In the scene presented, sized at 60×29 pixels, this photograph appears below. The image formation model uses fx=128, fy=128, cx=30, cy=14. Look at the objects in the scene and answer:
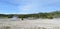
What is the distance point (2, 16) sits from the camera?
35.0 feet

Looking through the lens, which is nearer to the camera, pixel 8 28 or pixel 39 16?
pixel 8 28

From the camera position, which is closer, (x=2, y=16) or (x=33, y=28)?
(x=33, y=28)

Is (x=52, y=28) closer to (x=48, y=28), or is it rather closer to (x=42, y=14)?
(x=48, y=28)

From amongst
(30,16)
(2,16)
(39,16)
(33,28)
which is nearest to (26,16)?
(30,16)

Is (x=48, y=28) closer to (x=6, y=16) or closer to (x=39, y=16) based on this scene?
(x=39, y=16)

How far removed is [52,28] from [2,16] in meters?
5.19

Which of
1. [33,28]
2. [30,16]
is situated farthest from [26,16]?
[33,28]

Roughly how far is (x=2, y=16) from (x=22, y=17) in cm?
167

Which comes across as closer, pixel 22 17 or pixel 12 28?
pixel 12 28

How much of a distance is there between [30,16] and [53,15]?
1.98 metres

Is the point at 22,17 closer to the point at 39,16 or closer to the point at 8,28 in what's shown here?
the point at 39,16

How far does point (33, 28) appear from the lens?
23.0 feet

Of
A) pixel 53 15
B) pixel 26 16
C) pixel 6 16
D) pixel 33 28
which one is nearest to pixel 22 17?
pixel 26 16

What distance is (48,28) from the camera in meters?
6.96
